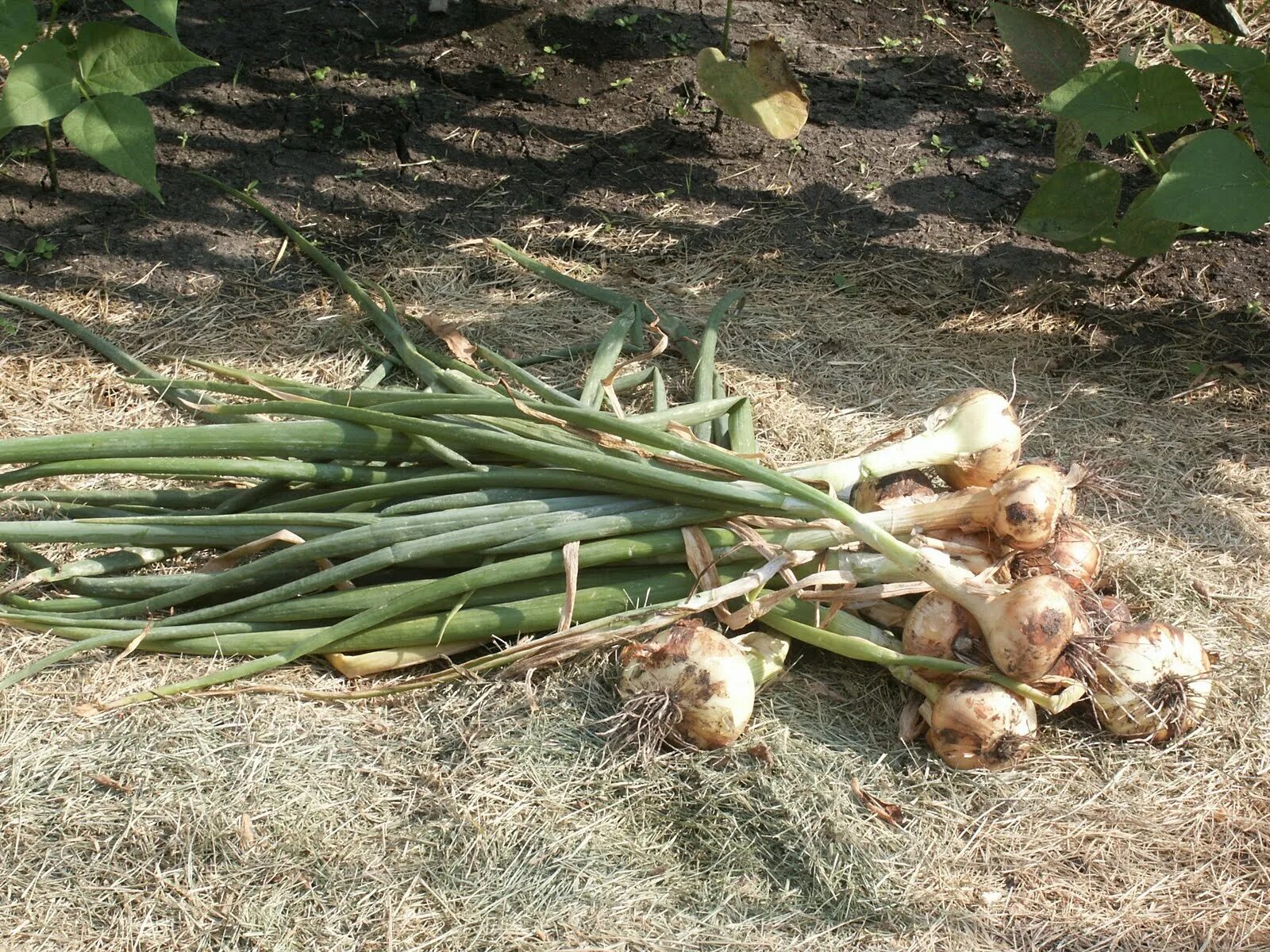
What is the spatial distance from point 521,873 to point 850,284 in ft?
7.29

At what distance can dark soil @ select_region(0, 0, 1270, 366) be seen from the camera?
137 inches

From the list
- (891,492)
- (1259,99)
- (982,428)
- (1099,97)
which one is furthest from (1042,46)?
(891,492)

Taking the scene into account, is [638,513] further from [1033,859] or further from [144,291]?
[144,291]

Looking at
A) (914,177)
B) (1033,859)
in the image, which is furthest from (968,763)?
(914,177)

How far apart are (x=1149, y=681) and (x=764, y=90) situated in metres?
2.17

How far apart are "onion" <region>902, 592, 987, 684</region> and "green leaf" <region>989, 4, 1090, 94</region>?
194 cm

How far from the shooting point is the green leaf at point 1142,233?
128 inches

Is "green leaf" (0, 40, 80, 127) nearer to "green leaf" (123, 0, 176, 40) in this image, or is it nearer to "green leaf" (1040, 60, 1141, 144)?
"green leaf" (123, 0, 176, 40)

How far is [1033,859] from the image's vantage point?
6.63 ft

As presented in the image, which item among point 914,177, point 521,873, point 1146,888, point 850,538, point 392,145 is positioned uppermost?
point 392,145

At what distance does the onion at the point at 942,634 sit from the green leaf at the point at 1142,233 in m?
1.65

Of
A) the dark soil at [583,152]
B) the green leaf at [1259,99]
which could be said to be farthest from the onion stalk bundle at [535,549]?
the dark soil at [583,152]

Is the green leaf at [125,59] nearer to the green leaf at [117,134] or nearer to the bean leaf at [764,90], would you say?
the green leaf at [117,134]

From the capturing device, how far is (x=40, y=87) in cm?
275
